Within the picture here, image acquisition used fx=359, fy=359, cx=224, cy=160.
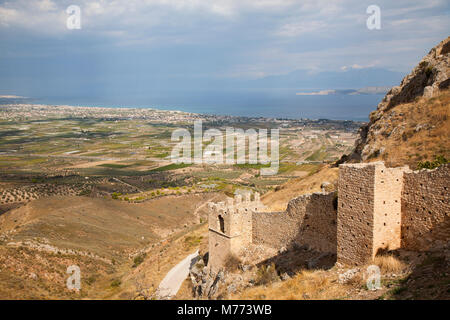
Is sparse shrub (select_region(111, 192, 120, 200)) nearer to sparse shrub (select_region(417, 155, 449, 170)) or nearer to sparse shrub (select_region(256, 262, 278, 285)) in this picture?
sparse shrub (select_region(256, 262, 278, 285))

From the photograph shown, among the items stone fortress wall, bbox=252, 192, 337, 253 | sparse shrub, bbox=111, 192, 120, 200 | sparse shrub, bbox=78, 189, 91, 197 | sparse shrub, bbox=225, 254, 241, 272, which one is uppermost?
stone fortress wall, bbox=252, 192, 337, 253

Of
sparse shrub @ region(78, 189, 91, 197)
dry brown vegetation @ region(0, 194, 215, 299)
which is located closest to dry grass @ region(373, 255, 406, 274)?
dry brown vegetation @ region(0, 194, 215, 299)

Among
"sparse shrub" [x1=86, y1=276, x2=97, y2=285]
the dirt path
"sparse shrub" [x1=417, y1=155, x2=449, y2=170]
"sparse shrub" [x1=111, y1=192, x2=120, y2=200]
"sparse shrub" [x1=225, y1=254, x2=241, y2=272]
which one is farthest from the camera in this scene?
"sparse shrub" [x1=111, y1=192, x2=120, y2=200]

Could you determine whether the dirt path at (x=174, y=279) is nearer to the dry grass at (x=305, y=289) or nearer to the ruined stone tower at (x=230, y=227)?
the ruined stone tower at (x=230, y=227)

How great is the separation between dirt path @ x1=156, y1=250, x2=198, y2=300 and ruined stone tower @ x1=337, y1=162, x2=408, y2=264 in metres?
11.4

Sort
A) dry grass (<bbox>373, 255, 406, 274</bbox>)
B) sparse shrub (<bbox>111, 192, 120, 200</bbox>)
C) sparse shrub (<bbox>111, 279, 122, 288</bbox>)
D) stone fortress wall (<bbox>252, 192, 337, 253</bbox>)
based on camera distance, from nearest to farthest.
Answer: dry grass (<bbox>373, 255, 406, 274</bbox>)
stone fortress wall (<bbox>252, 192, 337, 253</bbox>)
sparse shrub (<bbox>111, 279, 122, 288</bbox>)
sparse shrub (<bbox>111, 192, 120, 200</bbox>)

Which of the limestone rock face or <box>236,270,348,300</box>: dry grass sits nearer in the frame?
<box>236,270,348,300</box>: dry grass

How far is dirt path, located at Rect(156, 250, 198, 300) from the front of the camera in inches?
781

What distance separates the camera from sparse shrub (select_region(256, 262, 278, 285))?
14000 mm

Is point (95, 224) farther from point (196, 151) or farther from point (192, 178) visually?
point (196, 151)

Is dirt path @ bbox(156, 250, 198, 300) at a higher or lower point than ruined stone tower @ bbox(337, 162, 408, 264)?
lower

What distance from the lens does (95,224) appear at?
127ft

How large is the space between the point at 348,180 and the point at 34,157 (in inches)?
4052
